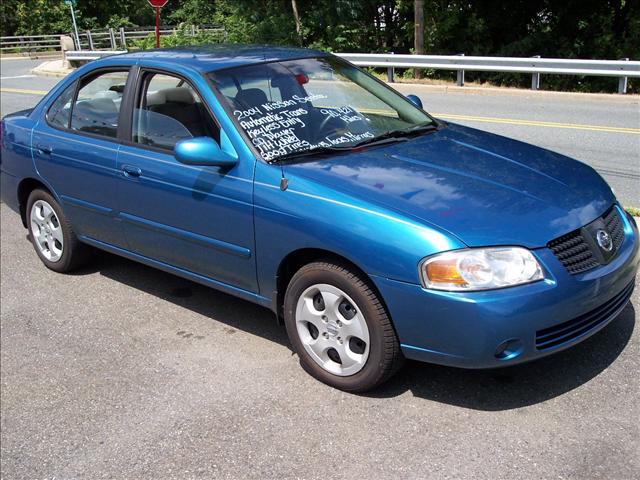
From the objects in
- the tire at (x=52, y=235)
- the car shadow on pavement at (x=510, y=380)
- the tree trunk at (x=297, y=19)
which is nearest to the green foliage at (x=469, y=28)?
the tree trunk at (x=297, y=19)

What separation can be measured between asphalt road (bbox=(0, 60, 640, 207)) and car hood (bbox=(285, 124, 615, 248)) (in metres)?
2.94

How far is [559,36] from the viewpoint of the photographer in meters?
21.0

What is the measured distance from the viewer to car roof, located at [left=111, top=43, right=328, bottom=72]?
175 inches

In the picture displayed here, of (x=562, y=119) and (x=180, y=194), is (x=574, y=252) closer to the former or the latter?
(x=180, y=194)

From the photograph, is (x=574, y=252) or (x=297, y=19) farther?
(x=297, y=19)

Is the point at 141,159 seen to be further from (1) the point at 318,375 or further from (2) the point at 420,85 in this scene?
(2) the point at 420,85

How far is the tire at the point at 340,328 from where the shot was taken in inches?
134

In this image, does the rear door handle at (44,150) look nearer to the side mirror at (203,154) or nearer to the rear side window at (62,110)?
the rear side window at (62,110)

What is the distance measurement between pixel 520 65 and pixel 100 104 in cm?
1289

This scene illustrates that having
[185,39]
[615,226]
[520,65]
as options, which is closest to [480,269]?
[615,226]

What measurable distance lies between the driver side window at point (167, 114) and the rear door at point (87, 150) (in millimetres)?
228

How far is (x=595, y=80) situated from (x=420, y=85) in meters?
4.55

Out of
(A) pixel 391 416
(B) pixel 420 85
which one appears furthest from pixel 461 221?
(B) pixel 420 85

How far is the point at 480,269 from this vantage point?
3156 mm
